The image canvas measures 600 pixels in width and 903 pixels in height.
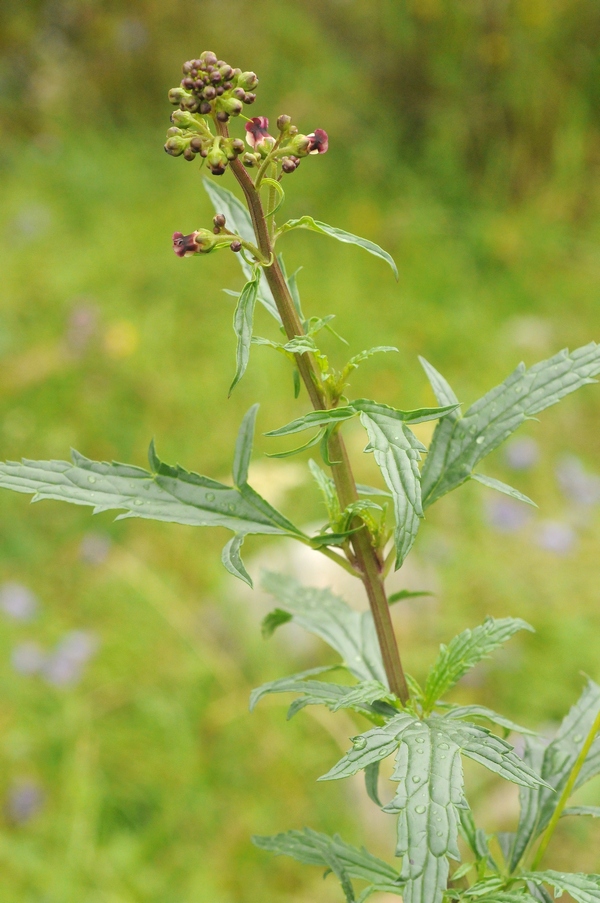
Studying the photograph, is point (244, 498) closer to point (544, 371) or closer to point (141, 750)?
point (544, 371)

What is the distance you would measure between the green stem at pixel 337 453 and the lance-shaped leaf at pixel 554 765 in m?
0.18

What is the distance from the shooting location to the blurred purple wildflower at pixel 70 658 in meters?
2.04

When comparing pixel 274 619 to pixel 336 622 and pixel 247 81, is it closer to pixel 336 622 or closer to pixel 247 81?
pixel 336 622

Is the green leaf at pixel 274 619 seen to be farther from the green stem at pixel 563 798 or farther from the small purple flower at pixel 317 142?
the small purple flower at pixel 317 142

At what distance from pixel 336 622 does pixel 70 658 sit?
135 centimetres

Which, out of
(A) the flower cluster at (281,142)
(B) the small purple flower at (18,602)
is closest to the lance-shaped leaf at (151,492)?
(A) the flower cluster at (281,142)

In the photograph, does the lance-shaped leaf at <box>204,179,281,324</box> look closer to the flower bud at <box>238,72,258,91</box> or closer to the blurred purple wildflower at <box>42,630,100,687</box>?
the flower bud at <box>238,72,258,91</box>

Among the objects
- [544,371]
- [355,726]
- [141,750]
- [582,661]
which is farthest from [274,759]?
[544,371]

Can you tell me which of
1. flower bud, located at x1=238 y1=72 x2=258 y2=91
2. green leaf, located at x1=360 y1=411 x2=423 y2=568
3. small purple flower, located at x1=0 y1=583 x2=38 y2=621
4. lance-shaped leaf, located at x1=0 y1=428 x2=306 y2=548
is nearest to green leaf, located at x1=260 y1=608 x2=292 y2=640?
lance-shaped leaf, located at x1=0 y1=428 x2=306 y2=548

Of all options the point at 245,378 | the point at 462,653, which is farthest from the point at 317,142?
the point at 245,378

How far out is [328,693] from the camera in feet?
2.43

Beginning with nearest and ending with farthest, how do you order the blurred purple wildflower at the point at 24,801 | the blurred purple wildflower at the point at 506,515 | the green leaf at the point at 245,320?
the green leaf at the point at 245,320
the blurred purple wildflower at the point at 24,801
the blurred purple wildflower at the point at 506,515

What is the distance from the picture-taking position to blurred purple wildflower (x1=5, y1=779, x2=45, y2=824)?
1.83 m

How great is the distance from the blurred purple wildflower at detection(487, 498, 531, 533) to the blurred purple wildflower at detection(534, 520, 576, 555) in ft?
0.19
